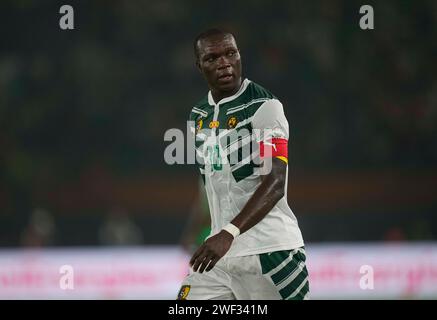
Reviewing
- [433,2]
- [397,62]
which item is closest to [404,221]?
[397,62]

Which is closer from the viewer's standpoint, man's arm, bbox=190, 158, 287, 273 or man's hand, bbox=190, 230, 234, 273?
man's hand, bbox=190, 230, 234, 273

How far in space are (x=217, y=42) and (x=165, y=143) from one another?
7.36 m

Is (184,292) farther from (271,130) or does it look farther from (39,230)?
(39,230)

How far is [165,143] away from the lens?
1116cm

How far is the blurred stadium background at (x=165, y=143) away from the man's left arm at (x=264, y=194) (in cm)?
598

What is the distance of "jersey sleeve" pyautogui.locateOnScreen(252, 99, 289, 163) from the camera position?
3695 mm

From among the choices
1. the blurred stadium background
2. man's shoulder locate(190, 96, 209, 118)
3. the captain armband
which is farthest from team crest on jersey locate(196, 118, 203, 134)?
the blurred stadium background

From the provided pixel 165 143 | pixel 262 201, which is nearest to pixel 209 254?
pixel 262 201

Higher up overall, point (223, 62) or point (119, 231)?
point (223, 62)

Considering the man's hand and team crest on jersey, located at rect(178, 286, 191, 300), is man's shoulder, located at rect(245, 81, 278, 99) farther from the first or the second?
team crest on jersey, located at rect(178, 286, 191, 300)

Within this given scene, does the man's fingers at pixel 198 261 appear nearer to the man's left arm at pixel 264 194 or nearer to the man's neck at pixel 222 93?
the man's left arm at pixel 264 194

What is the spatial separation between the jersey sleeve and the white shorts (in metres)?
0.48

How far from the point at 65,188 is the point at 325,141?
11.7 ft

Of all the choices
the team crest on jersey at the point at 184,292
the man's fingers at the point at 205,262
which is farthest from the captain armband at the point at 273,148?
the team crest on jersey at the point at 184,292
